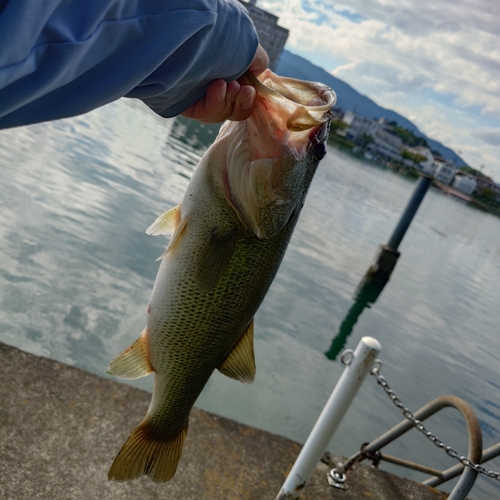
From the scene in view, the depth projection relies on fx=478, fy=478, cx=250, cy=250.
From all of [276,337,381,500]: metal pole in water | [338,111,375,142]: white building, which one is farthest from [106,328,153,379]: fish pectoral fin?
[338,111,375,142]: white building

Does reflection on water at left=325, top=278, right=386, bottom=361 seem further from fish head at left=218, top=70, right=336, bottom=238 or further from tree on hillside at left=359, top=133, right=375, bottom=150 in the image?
tree on hillside at left=359, top=133, right=375, bottom=150

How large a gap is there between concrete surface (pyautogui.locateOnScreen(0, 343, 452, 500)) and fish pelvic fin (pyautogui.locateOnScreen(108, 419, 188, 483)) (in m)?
0.75

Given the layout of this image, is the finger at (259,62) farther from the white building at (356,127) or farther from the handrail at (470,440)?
the white building at (356,127)

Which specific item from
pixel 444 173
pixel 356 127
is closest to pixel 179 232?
pixel 444 173

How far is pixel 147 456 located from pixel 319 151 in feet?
4.96

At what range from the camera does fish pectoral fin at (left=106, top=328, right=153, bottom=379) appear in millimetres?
2020

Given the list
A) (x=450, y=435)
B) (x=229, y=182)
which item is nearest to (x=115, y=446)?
(x=229, y=182)

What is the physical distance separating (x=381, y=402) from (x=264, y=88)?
7.38 metres

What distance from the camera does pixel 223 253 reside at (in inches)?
73.1

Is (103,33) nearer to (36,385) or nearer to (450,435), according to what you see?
(36,385)

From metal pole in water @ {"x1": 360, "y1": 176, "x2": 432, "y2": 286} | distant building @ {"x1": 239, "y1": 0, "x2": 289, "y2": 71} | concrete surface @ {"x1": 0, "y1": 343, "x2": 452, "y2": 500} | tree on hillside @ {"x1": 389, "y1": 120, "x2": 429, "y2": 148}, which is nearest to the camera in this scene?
concrete surface @ {"x1": 0, "y1": 343, "x2": 452, "y2": 500}

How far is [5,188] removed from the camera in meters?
9.11

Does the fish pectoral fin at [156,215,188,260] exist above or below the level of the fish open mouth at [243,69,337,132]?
below

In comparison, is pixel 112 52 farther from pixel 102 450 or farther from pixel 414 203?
pixel 414 203
